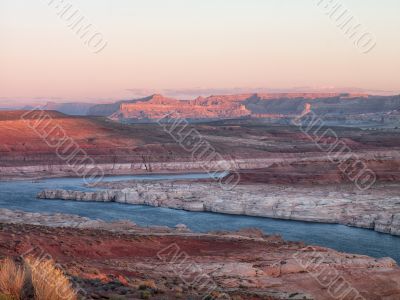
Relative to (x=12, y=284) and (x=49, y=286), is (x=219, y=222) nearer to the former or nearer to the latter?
(x=12, y=284)

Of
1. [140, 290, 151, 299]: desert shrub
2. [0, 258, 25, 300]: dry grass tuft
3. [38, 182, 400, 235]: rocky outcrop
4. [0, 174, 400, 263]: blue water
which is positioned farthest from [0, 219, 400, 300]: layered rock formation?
[38, 182, 400, 235]: rocky outcrop

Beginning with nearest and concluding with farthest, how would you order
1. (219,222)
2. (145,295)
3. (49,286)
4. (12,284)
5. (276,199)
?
(49,286)
(12,284)
(145,295)
(219,222)
(276,199)

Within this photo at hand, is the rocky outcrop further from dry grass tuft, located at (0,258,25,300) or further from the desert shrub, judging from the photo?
dry grass tuft, located at (0,258,25,300)

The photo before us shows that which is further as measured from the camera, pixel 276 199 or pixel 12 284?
pixel 276 199

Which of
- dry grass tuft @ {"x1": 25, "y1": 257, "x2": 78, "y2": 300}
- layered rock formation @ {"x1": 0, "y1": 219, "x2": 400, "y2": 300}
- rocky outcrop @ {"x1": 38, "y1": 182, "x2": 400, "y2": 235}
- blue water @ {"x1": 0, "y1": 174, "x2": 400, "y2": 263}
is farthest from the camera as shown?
rocky outcrop @ {"x1": 38, "y1": 182, "x2": 400, "y2": 235}

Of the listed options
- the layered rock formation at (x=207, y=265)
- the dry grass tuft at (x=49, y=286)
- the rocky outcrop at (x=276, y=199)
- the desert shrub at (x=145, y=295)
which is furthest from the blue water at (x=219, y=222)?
the dry grass tuft at (x=49, y=286)

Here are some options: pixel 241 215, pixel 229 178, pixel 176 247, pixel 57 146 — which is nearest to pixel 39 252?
pixel 176 247

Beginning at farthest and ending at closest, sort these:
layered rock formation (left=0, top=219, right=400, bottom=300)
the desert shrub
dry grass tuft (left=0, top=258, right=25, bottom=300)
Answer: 1. layered rock formation (left=0, top=219, right=400, bottom=300)
2. the desert shrub
3. dry grass tuft (left=0, top=258, right=25, bottom=300)

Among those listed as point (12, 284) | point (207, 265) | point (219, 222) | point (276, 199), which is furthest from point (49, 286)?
point (276, 199)
